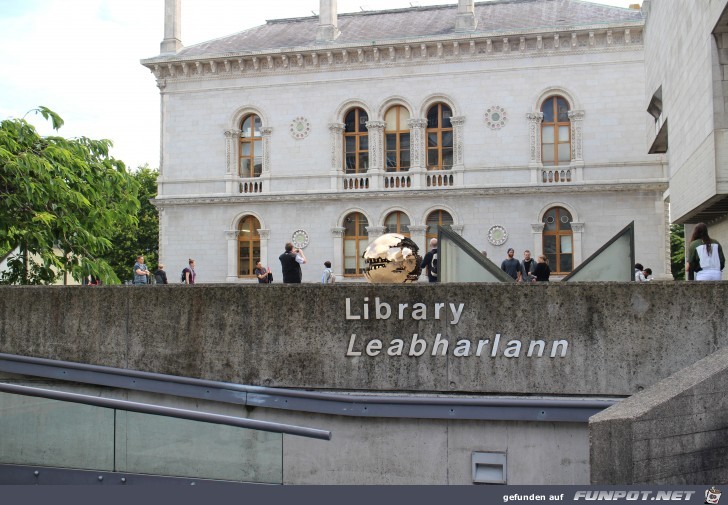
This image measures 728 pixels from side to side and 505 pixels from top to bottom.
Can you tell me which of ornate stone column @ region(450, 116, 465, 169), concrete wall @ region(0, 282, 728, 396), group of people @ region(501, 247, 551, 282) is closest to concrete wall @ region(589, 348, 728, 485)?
concrete wall @ region(0, 282, 728, 396)

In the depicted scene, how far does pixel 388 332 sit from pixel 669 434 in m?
2.88

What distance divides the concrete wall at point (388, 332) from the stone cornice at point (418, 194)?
26.4 meters

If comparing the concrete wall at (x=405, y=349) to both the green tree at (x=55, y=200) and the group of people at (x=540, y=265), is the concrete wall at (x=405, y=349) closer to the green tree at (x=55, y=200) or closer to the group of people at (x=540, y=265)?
the group of people at (x=540, y=265)

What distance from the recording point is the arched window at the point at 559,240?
33.7 m

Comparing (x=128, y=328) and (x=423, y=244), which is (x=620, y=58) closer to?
(x=423, y=244)

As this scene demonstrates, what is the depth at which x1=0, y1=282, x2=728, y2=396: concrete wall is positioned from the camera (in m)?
7.70

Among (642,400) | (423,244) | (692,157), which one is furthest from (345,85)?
(642,400)

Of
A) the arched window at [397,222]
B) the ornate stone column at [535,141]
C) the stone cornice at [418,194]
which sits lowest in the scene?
the arched window at [397,222]

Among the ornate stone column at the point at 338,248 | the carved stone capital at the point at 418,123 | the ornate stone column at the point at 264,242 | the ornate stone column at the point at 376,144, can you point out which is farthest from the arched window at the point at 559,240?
the ornate stone column at the point at 264,242

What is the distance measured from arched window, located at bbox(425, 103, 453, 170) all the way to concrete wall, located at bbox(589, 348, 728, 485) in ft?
95.3

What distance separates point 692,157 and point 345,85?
21.7 metres

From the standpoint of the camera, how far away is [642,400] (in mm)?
6492

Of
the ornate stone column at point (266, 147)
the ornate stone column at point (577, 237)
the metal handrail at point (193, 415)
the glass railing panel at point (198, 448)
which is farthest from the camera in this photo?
the ornate stone column at point (266, 147)

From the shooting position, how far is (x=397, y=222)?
35.6 meters
